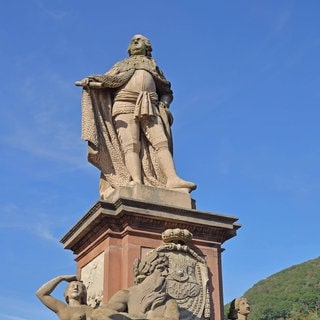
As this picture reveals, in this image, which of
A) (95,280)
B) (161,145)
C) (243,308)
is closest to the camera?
(95,280)

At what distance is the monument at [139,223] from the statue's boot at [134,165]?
2 centimetres

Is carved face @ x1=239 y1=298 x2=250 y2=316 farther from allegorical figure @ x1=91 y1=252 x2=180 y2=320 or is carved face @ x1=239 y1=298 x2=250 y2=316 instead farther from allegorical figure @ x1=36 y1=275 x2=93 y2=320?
allegorical figure @ x1=36 y1=275 x2=93 y2=320

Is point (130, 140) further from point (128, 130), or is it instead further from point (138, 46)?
point (138, 46)

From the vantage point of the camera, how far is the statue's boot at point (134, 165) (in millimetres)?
10273

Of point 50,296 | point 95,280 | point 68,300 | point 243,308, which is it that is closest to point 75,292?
point 68,300

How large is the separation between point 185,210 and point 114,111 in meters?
2.34

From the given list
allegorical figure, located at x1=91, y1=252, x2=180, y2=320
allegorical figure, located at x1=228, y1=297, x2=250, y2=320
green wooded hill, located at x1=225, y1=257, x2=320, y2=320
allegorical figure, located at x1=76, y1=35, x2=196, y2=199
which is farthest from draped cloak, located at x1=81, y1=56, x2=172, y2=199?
green wooded hill, located at x1=225, y1=257, x2=320, y2=320

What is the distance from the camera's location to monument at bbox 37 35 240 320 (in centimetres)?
838

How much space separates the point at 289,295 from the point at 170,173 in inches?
3688

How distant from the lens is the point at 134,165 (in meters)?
10.4

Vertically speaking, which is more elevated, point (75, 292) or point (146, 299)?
point (75, 292)

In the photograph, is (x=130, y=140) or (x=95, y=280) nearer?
(x=95, y=280)

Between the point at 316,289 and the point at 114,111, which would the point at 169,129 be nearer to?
the point at 114,111

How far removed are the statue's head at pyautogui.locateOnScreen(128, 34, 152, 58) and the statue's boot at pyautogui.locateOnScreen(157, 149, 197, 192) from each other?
80.1 inches
